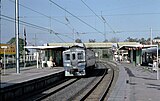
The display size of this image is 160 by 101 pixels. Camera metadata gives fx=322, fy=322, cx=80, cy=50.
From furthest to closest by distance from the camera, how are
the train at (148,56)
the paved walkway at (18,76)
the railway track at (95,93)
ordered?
the train at (148,56), the paved walkway at (18,76), the railway track at (95,93)

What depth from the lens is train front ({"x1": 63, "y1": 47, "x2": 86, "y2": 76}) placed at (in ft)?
96.9

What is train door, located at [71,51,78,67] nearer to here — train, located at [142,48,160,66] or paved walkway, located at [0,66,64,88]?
paved walkway, located at [0,66,64,88]

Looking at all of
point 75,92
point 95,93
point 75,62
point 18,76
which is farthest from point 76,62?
point 95,93

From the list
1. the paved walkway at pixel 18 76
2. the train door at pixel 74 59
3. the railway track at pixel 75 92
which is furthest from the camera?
the train door at pixel 74 59

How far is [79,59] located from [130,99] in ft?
50.6

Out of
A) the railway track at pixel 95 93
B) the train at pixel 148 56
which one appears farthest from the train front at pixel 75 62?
the train at pixel 148 56

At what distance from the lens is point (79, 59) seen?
97.3 feet

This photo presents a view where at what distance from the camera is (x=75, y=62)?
29.6m

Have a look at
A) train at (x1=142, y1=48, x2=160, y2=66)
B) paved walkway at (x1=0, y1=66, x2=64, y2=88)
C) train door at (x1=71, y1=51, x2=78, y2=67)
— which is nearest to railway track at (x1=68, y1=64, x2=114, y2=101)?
paved walkway at (x1=0, y1=66, x2=64, y2=88)

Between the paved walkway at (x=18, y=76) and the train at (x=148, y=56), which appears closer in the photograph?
the paved walkway at (x=18, y=76)

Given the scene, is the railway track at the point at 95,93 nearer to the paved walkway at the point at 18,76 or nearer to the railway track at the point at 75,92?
the railway track at the point at 75,92

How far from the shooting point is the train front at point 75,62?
2953 cm

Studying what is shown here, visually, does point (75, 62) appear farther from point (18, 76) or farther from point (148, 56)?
point (148, 56)

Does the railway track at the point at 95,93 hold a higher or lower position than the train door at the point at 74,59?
lower
